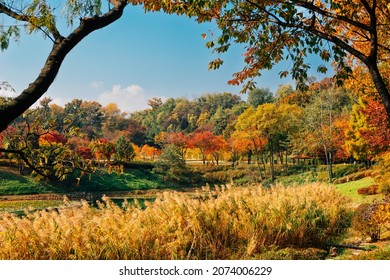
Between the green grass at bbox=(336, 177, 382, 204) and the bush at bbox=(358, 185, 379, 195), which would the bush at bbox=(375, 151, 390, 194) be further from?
the bush at bbox=(358, 185, 379, 195)

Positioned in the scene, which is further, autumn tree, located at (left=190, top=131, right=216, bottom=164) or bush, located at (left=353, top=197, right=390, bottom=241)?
autumn tree, located at (left=190, top=131, right=216, bottom=164)

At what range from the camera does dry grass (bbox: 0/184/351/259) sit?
4.76 meters

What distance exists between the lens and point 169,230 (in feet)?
17.3

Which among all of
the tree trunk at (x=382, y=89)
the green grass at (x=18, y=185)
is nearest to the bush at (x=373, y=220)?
the tree trunk at (x=382, y=89)

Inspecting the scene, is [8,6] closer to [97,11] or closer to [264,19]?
[97,11]

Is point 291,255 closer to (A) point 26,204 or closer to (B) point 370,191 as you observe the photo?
(B) point 370,191

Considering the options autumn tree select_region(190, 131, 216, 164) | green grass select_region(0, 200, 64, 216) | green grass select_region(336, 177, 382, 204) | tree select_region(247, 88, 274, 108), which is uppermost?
tree select_region(247, 88, 274, 108)

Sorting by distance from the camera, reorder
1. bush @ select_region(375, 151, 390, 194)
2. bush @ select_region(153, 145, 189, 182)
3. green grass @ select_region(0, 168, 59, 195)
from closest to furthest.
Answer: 1. bush @ select_region(375, 151, 390, 194)
2. green grass @ select_region(0, 168, 59, 195)
3. bush @ select_region(153, 145, 189, 182)

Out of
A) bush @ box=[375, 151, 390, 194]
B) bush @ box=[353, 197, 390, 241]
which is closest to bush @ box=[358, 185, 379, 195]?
bush @ box=[375, 151, 390, 194]

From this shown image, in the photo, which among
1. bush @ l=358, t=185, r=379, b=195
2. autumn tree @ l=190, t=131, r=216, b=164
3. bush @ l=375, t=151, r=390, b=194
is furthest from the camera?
autumn tree @ l=190, t=131, r=216, b=164

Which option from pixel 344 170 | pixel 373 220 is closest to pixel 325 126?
pixel 344 170

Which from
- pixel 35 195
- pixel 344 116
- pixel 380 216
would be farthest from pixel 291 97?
pixel 380 216

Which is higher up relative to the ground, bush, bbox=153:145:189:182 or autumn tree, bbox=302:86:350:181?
autumn tree, bbox=302:86:350:181

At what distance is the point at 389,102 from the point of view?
172 inches
